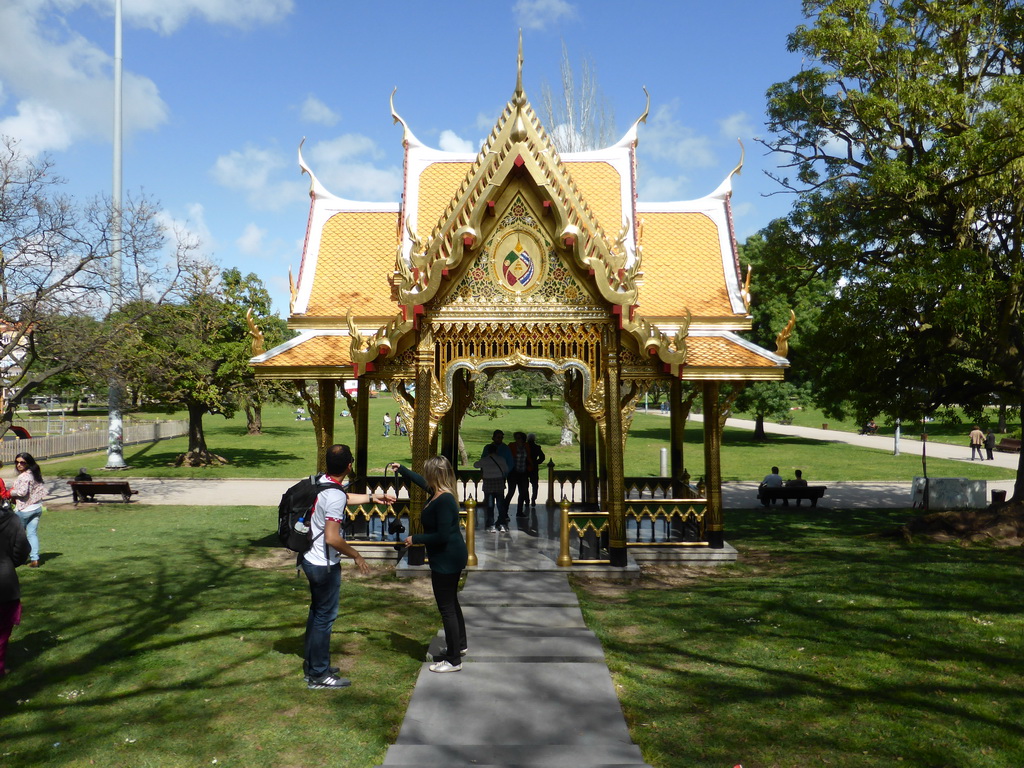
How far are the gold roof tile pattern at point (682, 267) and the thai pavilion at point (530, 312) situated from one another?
3cm

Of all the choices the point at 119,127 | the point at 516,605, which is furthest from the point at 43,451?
the point at 516,605

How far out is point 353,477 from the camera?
55.6ft

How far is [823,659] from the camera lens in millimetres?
8352

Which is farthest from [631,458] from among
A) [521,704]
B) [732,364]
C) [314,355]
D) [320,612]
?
[320,612]

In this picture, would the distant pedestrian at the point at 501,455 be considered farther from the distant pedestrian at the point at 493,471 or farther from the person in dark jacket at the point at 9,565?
the person in dark jacket at the point at 9,565

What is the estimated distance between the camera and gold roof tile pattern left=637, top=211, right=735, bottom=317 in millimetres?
14398

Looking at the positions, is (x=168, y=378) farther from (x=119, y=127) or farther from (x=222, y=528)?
(x=222, y=528)

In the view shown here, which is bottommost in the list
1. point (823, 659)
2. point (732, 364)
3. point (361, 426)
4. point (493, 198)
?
point (823, 659)

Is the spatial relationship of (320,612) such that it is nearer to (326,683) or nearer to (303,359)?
(326,683)

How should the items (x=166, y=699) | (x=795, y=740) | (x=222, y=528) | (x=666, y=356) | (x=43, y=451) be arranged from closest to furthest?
1. (x=795, y=740)
2. (x=166, y=699)
3. (x=666, y=356)
4. (x=222, y=528)
5. (x=43, y=451)

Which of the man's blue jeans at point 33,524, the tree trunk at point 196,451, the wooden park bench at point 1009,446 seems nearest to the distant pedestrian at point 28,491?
the man's blue jeans at point 33,524

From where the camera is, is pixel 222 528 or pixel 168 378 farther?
pixel 168 378

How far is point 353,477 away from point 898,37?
15.6 metres

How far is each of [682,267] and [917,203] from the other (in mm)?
5483
